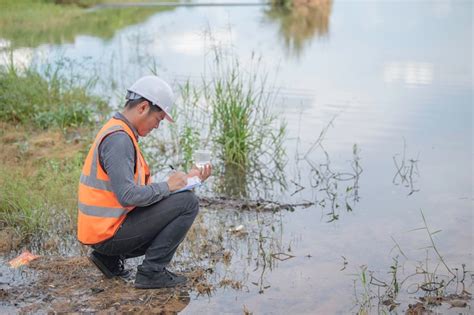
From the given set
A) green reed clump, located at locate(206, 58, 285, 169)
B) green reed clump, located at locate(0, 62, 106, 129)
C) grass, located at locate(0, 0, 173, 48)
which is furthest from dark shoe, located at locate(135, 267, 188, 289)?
grass, located at locate(0, 0, 173, 48)

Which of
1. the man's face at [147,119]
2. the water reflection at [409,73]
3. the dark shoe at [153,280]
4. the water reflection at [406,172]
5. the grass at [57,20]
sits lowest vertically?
→ the water reflection at [406,172]

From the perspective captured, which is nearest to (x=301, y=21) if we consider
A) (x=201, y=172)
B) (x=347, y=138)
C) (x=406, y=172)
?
(x=347, y=138)

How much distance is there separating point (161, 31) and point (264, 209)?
14126 mm

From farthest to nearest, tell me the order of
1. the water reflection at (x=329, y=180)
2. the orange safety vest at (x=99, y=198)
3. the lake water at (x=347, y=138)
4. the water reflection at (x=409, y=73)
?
the water reflection at (x=409, y=73), the water reflection at (x=329, y=180), the lake water at (x=347, y=138), the orange safety vest at (x=99, y=198)

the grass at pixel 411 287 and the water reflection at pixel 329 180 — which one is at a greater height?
the water reflection at pixel 329 180

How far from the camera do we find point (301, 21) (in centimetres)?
2264

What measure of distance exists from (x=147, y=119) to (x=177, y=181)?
0.38 meters

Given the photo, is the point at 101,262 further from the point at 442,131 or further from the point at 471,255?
the point at 442,131

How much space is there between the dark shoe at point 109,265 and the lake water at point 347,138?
0.54 metres

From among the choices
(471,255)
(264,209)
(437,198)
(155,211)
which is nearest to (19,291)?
(155,211)

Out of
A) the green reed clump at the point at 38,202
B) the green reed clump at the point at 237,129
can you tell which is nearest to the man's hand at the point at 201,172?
the green reed clump at the point at 38,202

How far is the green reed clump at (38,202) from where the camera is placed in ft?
17.9

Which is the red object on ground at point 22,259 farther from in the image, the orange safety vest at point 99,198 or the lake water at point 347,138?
the lake water at point 347,138

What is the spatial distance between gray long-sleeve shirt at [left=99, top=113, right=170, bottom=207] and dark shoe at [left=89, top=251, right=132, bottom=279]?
64cm
